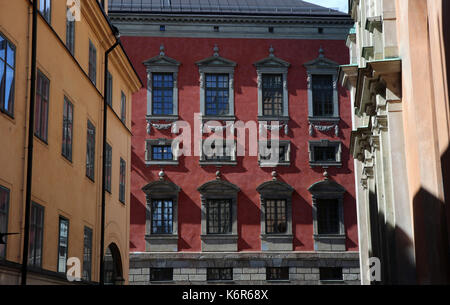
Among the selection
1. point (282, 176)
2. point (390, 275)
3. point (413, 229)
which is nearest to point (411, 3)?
point (413, 229)

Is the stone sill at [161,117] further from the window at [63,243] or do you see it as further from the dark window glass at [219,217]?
the window at [63,243]

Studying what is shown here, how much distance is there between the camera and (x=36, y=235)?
18.7 metres

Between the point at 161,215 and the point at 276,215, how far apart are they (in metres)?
5.99

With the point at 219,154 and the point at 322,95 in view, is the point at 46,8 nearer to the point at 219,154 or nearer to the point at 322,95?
the point at 219,154

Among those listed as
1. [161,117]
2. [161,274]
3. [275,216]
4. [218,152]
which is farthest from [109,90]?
[275,216]

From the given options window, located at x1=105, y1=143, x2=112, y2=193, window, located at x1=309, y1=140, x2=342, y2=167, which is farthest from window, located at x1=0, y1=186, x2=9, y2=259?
window, located at x1=309, y1=140, x2=342, y2=167

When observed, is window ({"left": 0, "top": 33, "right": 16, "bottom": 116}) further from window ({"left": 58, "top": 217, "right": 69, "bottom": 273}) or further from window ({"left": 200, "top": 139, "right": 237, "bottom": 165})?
window ({"left": 200, "top": 139, "right": 237, "bottom": 165})

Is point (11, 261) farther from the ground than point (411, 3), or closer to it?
closer to it

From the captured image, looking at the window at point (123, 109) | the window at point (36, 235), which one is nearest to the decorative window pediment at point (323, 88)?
the window at point (123, 109)

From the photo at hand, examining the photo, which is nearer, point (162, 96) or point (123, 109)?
point (123, 109)

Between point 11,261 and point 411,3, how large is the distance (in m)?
11.1

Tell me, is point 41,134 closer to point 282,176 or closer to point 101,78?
point 101,78

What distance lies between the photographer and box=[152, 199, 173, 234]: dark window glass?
127ft

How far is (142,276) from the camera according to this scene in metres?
37.8
